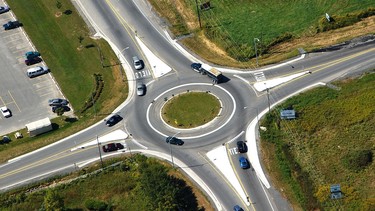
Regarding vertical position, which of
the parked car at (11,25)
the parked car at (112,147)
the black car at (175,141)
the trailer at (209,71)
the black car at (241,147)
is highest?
the parked car at (11,25)

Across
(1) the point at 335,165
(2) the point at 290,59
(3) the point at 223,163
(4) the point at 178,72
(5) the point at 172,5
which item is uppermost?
(5) the point at 172,5

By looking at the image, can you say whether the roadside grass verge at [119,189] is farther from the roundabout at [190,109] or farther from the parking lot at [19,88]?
the parking lot at [19,88]

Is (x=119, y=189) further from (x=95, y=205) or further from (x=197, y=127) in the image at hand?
(x=197, y=127)

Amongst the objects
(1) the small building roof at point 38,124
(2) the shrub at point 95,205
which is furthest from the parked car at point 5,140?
(2) the shrub at point 95,205

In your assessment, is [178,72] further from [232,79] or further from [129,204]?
[129,204]

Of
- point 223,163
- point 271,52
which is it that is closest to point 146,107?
point 223,163

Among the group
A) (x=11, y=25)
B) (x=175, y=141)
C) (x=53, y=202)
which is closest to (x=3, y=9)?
(x=11, y=25)

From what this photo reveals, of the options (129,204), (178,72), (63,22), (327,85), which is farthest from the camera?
(63,22)
